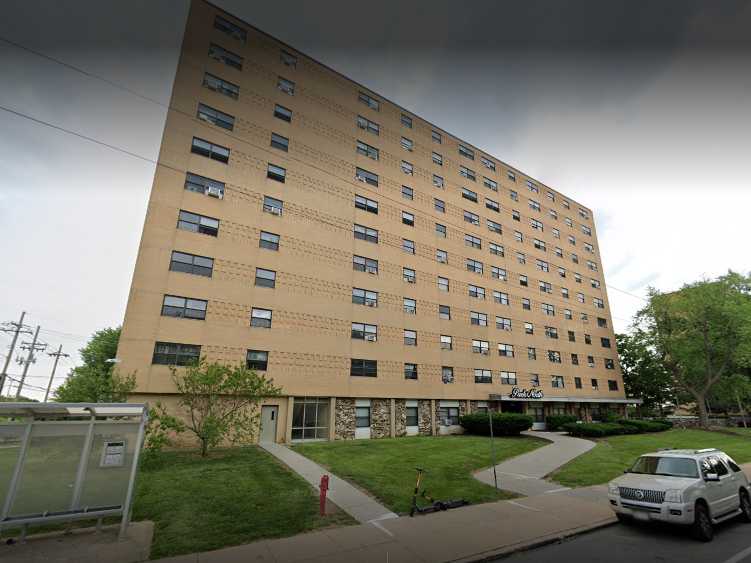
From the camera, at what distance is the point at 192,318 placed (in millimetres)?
21375

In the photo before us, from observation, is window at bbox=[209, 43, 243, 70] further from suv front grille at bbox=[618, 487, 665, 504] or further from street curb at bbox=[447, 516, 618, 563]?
suv front grille at bbox=[618, 487, 665, 504]

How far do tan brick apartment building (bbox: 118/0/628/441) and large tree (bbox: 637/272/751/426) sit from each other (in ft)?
37.7

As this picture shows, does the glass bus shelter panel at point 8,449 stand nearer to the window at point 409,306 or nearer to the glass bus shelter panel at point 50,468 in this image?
the glass bus shelter panel at point 50,468

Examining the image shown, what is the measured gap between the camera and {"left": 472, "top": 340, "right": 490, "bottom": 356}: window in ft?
110

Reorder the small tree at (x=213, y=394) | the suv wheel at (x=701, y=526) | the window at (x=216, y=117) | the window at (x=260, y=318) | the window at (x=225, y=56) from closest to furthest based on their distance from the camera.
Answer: the suv wheel at (x=701, y=526) < the small tree at (x=213, y=394) < the window at (x=260, y=318) < the window at (x=216, y=117) < the window at (x=225, y=56)

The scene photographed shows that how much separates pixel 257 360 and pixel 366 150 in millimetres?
19698

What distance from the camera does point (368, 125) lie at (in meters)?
33.1

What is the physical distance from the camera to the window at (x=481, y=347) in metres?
33.5

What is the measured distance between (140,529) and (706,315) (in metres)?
50.8

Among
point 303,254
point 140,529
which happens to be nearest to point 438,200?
point 303,254

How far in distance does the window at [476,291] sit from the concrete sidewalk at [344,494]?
22902mm

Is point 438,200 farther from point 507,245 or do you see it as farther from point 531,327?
point 531,327

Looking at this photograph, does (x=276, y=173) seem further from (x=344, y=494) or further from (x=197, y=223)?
(x=344, y=494)

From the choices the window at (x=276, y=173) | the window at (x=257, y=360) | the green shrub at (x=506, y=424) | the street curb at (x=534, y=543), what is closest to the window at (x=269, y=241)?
the window at (x=276, y=173)
